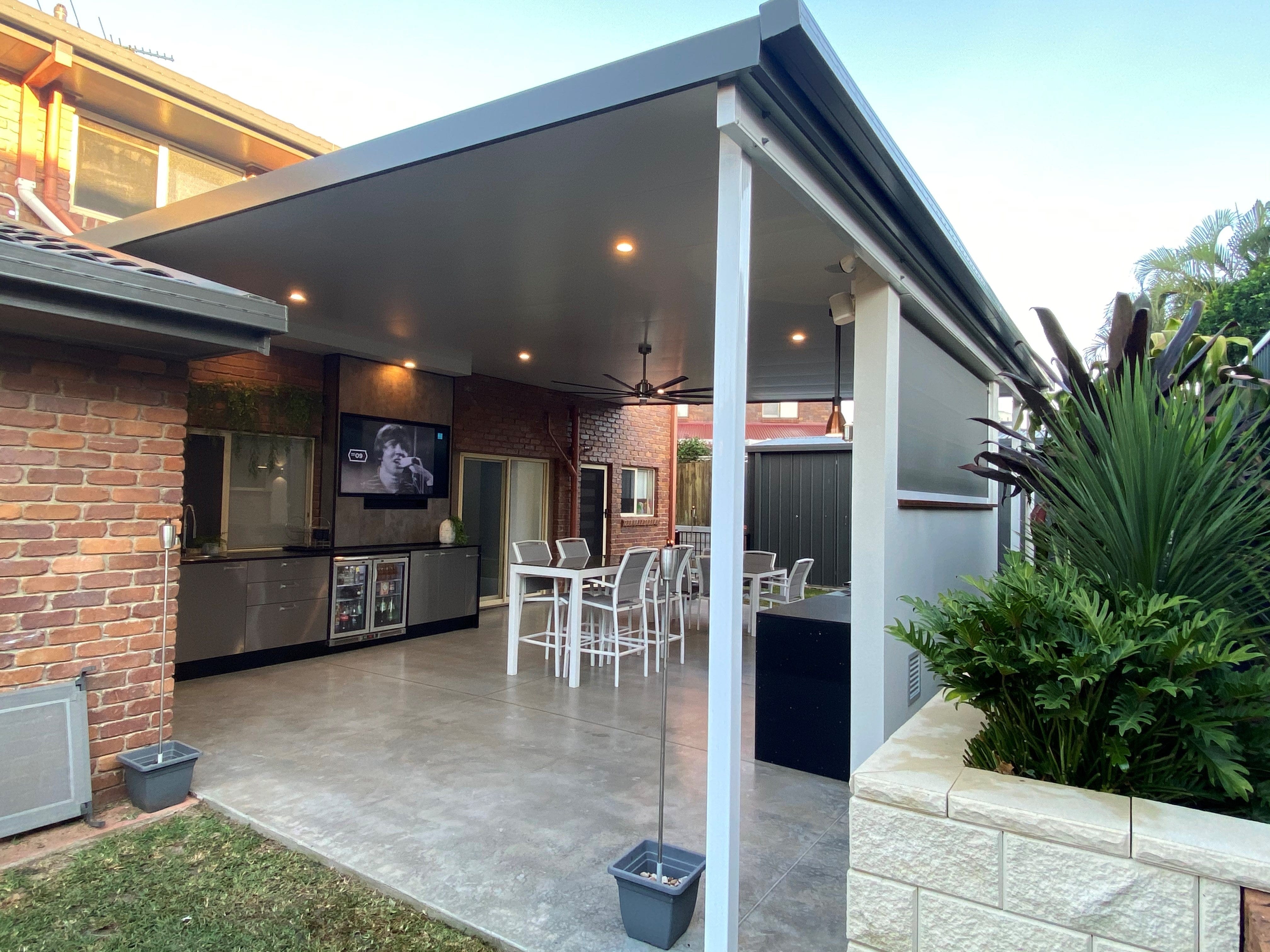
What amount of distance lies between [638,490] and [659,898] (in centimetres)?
904

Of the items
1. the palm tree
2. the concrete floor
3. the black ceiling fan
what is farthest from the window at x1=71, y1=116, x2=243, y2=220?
the palm tree

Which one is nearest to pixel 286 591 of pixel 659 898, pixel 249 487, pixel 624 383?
pixel 249 487

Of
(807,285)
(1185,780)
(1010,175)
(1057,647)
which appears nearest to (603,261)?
(807,285)

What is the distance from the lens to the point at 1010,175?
12406 millimetres

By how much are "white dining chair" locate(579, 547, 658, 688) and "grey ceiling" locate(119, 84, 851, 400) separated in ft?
5.87

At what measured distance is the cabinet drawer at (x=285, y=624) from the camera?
5.54 meters

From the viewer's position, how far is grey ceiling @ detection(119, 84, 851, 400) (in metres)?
2.66

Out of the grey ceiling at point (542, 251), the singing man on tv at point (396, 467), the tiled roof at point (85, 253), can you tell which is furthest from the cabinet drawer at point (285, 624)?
the tiled roof at point (85, 253)

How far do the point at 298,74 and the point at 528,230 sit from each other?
978 cm

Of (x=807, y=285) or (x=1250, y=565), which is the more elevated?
(x=807, y=285)

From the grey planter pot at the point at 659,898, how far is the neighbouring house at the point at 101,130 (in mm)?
5095

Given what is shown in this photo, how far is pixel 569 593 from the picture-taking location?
5473 millimetres

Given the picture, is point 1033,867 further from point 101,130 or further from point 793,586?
point 101,130

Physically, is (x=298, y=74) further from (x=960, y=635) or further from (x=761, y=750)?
(x=960, y=635)
